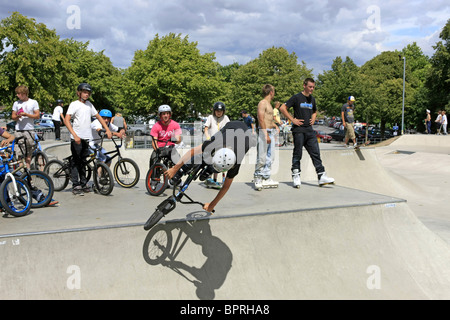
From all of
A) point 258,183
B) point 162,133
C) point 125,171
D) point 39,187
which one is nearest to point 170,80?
point 125,171

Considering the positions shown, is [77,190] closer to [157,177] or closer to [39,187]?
[39,187]

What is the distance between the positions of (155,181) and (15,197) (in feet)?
7.50

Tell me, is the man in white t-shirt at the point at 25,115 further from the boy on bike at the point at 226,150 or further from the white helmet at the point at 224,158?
the white helmet at the point at 224,158

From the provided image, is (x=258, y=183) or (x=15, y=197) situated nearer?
(x=15, y=197)

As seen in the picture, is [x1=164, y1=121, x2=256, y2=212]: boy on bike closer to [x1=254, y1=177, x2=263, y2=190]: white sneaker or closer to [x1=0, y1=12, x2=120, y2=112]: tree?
[x1=254, y1=177, x2=263, y2=190]: white sneaker

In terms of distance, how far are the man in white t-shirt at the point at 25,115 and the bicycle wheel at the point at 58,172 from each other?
57 centimetres

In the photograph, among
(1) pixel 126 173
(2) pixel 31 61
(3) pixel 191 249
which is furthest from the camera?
(2) pixel 31 61

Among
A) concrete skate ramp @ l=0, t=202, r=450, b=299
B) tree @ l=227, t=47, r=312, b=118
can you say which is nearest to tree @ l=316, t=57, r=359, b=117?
tree @ l=227, t=47, r=312, b=118

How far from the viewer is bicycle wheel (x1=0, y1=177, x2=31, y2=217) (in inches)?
182

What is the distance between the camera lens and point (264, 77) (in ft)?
152

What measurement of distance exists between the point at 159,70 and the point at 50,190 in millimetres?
32045

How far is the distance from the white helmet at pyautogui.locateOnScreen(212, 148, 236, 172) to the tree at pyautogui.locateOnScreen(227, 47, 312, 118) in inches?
1661

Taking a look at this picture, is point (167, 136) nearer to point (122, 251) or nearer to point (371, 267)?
point (122, 251)
